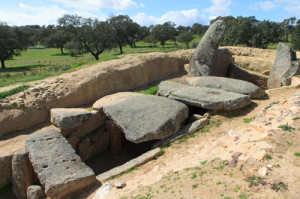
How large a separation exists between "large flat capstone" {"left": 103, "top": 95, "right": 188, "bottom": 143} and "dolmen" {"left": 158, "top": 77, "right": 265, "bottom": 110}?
0.75 meters

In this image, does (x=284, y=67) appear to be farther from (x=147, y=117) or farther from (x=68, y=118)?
(x=68, y=118)

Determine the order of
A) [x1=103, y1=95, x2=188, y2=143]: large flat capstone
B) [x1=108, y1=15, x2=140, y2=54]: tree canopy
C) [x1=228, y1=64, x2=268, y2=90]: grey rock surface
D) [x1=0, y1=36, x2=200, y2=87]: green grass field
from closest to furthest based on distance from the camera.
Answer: [x1=103, y1=95, x2=188, y2=143]: large flat capstone, [x1=0, y1=36, x2=200, y2=87]: green grass field, [x1=228, y1=64, x2=268, y2=90]: grey rock surface, [x1=108, y1=15, x2=140, y2=54]: tree canopy

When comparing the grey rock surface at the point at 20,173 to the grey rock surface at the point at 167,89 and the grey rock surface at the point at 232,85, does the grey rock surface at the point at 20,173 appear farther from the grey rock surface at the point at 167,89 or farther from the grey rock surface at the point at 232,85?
the grey rock surface at the point at 232,85

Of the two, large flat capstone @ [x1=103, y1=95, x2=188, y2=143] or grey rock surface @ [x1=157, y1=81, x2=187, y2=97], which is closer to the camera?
large flat capstone @ [x1=103, y1=95, x2=188, y2=143]

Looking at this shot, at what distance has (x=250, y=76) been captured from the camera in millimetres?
11484

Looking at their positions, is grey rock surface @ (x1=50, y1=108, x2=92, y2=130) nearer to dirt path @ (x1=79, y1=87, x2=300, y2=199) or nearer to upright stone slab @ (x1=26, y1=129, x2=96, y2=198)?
upright stone slab @ (x1=26, y1=129, x2=96, y2=198)

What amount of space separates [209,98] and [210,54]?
4017 millimetres

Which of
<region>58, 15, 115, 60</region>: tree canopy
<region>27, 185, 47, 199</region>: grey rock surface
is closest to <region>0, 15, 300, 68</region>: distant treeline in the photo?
<region>58, 15, 115, 60</region>: tree canopy

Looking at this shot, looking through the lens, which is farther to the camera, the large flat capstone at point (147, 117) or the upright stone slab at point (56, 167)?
the large flat capstone at point (147, 117)

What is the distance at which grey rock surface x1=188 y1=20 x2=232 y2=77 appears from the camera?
10.5 meters

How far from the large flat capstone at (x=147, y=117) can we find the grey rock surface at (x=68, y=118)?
2.83 feet

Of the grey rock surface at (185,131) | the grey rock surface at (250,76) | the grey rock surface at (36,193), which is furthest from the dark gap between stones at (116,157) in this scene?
the grey rock surface at (250,76)

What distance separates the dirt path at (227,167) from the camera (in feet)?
10.8

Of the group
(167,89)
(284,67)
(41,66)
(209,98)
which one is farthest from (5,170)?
(41,66)
